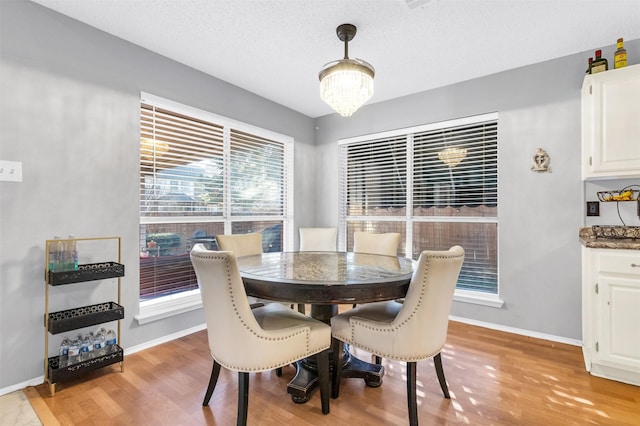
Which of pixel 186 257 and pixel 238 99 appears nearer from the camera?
pixel 186 257

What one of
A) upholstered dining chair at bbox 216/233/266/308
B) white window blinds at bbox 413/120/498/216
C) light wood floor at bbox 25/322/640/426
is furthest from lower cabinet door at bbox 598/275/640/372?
upholstered dining chair at bbox 216/233/266/308

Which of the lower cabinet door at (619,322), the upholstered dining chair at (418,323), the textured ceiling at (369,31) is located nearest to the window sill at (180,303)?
the lower cabinet door at (619,322)

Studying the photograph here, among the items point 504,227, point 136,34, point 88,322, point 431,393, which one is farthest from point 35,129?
point 504,227

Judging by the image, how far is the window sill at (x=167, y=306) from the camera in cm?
269

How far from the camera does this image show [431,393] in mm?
1993

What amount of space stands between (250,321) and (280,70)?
2498 millimetres

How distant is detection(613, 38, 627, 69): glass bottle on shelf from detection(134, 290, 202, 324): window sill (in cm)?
407

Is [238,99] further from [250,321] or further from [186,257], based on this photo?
[250,321]

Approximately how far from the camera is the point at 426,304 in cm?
160

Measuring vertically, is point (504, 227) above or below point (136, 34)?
below

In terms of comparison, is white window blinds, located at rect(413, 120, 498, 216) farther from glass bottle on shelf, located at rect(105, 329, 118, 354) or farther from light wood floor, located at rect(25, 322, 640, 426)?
glass bottle on shelf, located at rect(105, 329, 118, 354)

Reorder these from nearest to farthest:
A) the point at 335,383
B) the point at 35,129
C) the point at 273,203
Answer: the point at 335,383
the point at 35,129
the point at 273,203

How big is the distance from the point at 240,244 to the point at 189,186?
0.82m

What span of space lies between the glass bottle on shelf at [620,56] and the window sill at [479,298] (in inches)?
85.9
